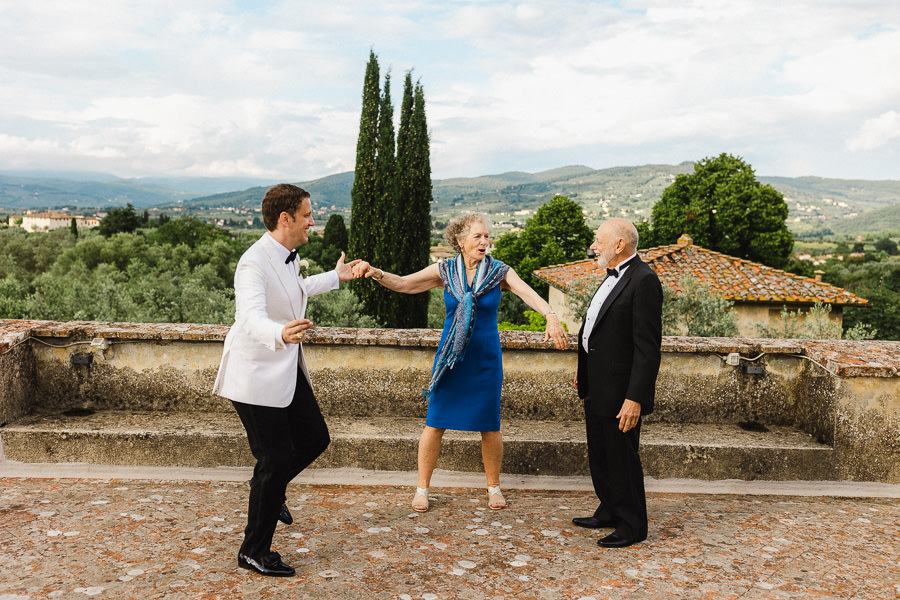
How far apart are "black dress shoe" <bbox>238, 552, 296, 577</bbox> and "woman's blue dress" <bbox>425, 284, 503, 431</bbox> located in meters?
1.27

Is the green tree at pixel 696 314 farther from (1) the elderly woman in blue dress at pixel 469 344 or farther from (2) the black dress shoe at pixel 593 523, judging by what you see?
(1) the elderly woman in blue dress at pixel 469 344

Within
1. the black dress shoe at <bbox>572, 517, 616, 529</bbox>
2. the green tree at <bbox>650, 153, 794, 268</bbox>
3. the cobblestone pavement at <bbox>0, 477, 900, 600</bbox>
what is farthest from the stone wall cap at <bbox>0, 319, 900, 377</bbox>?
the green tree at <bbox>650, 153, 794, 268</bbox>

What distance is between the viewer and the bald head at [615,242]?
12.4ft

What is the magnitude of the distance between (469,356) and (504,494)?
114cm

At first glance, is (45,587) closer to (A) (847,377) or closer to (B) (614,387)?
(B) (614,387)

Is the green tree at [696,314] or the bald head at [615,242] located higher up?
the bald head at [615,242]

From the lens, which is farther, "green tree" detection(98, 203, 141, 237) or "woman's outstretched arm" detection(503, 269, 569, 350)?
"green tree" detection(98, 203, 141, 237)

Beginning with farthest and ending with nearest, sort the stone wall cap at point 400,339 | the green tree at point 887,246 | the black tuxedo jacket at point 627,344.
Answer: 1. the green tree at point 887,246
2. the stone wall cap at point 400,339
3. the black tuxedo jacket at point 627,344

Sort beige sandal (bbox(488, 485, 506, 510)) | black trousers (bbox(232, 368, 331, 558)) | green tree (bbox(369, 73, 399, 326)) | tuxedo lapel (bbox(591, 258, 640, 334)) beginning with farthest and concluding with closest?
green tree (bbox(369, 73, 399, 326)), beige sandal (bbox(488, 485, 506, 510)), tuxedo lapel (bbox(591, 258, 640, 334)), black trousers (bbox(232, 368, 331, 558))

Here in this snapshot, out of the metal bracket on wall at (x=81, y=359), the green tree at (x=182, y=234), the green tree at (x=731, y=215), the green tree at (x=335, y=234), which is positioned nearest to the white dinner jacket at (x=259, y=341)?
the metal bracket on wall at (x=81, y=359)

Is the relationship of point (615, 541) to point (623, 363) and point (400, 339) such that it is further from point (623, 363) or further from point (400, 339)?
point (400, 339)

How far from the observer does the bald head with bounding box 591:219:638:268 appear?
3.78 metres

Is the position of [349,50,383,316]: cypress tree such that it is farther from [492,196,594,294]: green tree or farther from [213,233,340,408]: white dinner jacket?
[213,233,340,408]: white dinner jacket

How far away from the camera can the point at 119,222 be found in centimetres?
6712
